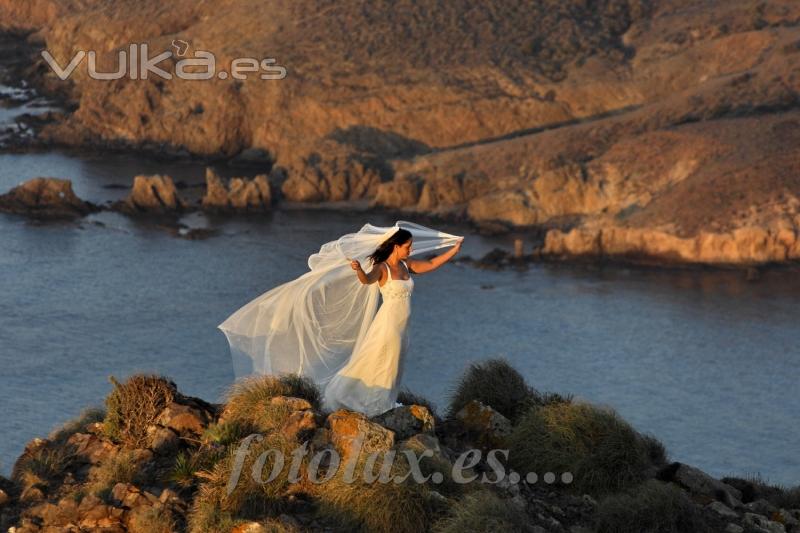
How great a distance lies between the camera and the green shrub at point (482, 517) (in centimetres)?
1728

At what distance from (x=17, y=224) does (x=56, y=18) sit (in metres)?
46.7

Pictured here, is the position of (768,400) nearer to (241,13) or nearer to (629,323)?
(629,323)


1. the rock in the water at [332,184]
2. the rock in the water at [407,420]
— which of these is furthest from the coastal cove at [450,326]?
the rock in the water at [407,420]

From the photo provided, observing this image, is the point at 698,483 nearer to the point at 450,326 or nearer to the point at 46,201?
the point at 450,326

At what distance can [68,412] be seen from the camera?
46.5 m

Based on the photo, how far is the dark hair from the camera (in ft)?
69.6

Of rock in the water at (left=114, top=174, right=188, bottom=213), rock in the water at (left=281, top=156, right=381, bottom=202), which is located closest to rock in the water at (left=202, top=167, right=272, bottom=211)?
rock in the water at (left=114, top=174, right=188, bottom=213)

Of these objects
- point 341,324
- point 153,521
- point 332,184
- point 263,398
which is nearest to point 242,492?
point 153,521

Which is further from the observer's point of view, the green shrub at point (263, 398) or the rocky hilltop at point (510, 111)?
the rocky hilltop at point (510, 111)

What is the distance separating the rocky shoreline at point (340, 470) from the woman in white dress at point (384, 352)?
1.32 ft

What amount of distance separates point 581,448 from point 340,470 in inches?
137

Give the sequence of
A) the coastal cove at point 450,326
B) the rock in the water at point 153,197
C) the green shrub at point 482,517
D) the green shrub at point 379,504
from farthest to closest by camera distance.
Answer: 1. the rock in the water at point 153,197
2. the coastal cove at point 450,326
3. the green shrub at point 379,504
4. the green shrub at point 482,517

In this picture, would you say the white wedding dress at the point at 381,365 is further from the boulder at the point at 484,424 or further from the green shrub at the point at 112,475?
the green shrub at the point at 112,475

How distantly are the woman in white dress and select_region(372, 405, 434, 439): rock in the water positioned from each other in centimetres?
45
